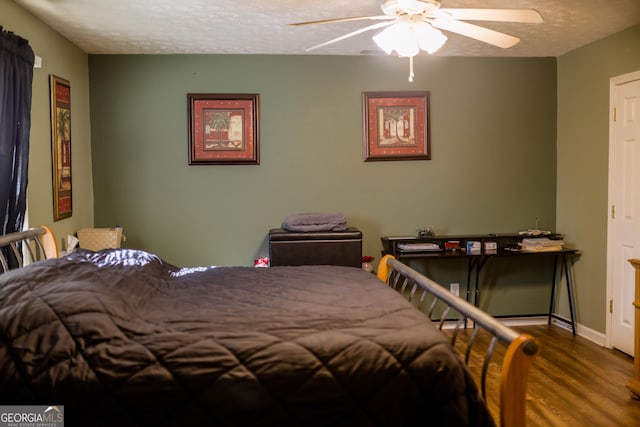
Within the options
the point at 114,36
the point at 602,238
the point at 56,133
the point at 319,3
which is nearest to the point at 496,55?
the point at 602,238

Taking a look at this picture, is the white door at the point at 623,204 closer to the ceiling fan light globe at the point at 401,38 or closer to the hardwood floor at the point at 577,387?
the hardwood floor at the point at 577,387

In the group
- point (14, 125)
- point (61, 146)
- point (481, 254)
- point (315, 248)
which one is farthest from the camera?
point (481, 254)

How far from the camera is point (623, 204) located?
411 cm

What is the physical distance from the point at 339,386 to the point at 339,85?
344 cm

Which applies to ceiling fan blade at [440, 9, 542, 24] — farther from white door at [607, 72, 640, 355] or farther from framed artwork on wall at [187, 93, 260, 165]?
framed artwork on wall at [187, 93, 260, 165]

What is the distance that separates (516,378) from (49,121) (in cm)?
344

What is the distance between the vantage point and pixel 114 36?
402cm

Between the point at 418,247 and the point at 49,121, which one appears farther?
the point at 418,247

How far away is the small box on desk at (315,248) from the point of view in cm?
434

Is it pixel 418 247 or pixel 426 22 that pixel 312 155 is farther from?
pixel 426 22

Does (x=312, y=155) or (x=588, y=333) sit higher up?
(x=312, y=155)

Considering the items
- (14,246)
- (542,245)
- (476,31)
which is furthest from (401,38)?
(542,245)

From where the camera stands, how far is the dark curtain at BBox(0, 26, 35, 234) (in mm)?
2973

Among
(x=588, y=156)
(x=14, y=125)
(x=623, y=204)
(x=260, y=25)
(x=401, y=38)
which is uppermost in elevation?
(x=260, y=25)
